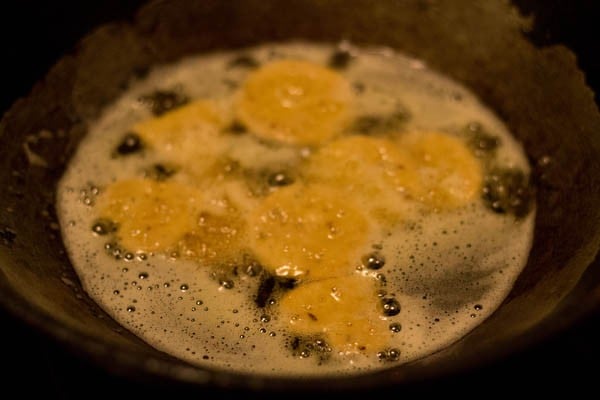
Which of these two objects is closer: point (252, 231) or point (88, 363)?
point (88, 363)

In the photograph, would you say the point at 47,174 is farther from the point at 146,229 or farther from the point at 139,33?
the point at 139,33

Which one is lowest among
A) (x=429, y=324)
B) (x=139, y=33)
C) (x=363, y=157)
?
(x=429, y=324)

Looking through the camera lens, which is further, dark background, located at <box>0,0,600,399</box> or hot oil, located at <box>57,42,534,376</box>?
hot oil, located at <box>57,42,534,376</box>

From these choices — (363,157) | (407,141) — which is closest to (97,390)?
(363,157)

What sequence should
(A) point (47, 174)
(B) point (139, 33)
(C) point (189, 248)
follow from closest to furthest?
(C) point (189, 248), (A) point (47, 174), (B) point (139, 33)
